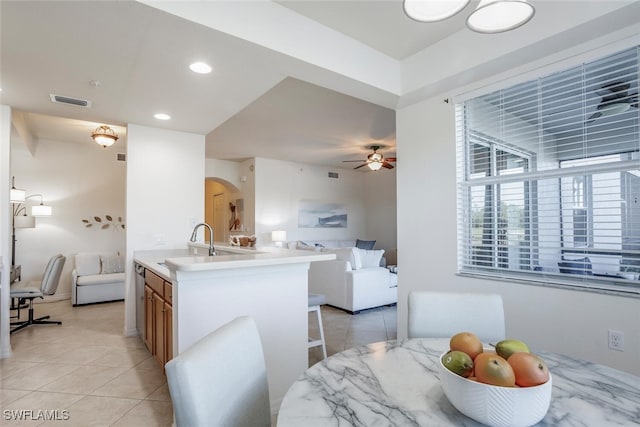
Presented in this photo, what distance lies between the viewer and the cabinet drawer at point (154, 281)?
2562 millimetres

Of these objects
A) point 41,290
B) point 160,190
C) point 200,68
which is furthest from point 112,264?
point 200,68

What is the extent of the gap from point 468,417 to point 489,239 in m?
2.10

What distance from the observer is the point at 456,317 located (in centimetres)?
159

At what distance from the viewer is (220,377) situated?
91 cm

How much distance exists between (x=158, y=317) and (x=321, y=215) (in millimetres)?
5603

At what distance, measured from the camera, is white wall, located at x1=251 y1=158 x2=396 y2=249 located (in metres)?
7.24

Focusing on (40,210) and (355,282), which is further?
(40,210)

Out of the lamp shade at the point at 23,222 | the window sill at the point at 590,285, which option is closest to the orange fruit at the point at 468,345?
the window sill at the point at 590,285

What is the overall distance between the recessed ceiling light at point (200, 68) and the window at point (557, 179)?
205 cm

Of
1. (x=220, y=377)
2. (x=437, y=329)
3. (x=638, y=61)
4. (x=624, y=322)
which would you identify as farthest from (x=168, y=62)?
(x=624, y=322)

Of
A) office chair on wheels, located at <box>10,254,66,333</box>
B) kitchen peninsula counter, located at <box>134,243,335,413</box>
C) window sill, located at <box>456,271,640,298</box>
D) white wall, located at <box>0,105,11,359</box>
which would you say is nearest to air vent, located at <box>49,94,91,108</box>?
white wall, located at <box>0,105,11,359</box>

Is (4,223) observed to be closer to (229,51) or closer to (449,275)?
(229,51)

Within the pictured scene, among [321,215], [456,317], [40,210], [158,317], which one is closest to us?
[456,317]

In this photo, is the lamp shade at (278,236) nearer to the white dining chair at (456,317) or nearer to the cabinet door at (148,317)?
the cabinet door at (148,317)
